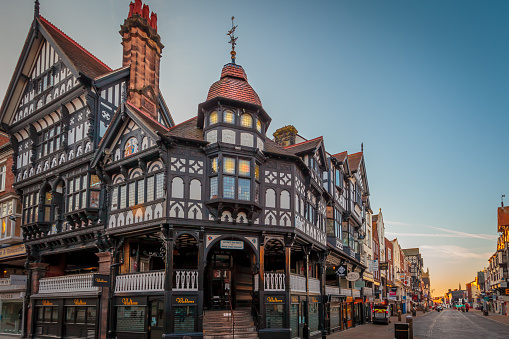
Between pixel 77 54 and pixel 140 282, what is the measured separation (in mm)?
15386

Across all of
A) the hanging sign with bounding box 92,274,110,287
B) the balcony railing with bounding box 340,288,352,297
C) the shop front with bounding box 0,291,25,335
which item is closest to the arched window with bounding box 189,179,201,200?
the hanging sign with bounding box 92,274,110,287

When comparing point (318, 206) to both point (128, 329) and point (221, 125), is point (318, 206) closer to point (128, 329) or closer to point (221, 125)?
point (221, 125)

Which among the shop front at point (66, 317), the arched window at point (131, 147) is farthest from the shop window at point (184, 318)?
the arched window at point (131, 147)

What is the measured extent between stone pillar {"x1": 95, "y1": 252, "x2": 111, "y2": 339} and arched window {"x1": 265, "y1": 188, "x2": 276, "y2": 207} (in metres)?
8.49

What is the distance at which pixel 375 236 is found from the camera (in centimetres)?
5725

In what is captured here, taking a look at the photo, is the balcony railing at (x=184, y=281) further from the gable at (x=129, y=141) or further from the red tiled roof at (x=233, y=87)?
the red tiled roof at (x=233, y=87)

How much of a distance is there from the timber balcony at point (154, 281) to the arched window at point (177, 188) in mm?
3414

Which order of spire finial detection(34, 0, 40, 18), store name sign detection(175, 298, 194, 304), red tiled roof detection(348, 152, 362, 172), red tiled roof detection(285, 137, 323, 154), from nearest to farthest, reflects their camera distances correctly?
store name sign detection(175, 298, 194, 304) → red tiled roof detection(285, 137, 323, 154) → spire finial detection(34, 0, 40, 18) → red tiled roof detection(348, 152, 362, 172)

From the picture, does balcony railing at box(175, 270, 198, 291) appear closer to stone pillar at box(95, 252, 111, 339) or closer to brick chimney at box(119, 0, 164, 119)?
stone pillar at box(95, 252, 111, 339)

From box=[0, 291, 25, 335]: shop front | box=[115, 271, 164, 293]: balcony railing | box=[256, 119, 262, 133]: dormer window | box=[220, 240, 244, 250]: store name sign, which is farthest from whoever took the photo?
box=[0, 291, 25, 335]: shop front

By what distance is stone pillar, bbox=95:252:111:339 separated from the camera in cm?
2202

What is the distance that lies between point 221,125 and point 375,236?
4080 centimetres

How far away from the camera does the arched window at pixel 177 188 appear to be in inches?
810

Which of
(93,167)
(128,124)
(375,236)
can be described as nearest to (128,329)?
(93,167)
